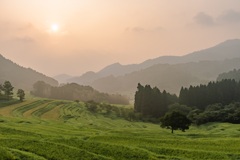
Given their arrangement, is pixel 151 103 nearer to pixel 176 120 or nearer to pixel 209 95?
pixel 209 95

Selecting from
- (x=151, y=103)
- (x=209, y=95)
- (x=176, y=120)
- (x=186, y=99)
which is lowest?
(x=176, y=120)

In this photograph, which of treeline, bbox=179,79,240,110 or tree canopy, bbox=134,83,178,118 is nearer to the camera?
tree canopy, bbox=134,83,178,118

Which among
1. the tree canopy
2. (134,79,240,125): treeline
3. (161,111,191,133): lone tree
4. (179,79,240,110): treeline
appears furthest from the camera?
(179,79,240,110): treeline

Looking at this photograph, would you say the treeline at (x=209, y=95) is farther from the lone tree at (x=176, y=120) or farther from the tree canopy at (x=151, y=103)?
the lone tree at (x=176, y=120)

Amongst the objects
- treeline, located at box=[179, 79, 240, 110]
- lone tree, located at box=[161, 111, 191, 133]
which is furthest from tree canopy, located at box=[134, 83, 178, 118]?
lone tree, located at box=[161, 111, 191, 133]

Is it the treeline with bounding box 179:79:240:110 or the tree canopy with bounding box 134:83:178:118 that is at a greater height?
the treeline with bounding box 179:79:240:110

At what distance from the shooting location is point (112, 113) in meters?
137

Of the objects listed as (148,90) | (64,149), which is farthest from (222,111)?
(64,149)

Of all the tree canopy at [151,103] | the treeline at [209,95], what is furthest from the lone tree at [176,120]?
the treeline at [209,95]

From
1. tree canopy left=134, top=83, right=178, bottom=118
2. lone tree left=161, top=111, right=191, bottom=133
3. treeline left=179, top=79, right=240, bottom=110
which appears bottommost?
lone tree left=161, top=111, right=191, bottom=133

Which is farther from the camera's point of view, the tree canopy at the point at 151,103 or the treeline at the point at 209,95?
the treeline at the point at 209,95

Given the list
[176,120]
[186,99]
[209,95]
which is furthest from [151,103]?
[176,120]

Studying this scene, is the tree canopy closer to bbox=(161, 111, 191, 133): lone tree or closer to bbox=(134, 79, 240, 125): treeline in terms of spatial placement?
bbox=(134, 79, 240, 125): treeline

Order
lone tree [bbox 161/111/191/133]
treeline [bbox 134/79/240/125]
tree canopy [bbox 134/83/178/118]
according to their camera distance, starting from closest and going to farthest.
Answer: lone tree [bbox 161/111/191/133], treeline [bbox 134/79/240/125], tree canopy [bbox 134/83/178/118]
